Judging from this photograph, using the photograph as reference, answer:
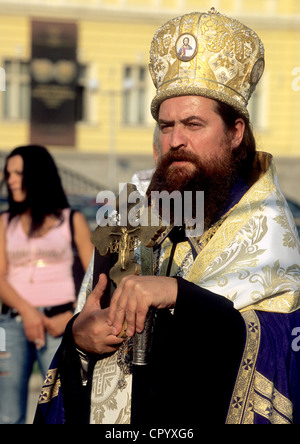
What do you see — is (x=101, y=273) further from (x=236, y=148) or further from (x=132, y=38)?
(x=132, y=38)

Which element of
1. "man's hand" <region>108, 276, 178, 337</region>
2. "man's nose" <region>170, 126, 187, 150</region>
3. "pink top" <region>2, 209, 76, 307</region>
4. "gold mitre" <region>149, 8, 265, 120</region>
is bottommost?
"pink top" <region>2, 209, 76, 307</region>

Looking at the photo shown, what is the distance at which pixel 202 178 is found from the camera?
2.35m

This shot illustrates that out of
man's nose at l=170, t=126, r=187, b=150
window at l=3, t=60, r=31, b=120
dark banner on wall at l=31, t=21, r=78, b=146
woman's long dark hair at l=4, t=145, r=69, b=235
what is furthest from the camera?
window at l=3, t=60, r=31, b=120

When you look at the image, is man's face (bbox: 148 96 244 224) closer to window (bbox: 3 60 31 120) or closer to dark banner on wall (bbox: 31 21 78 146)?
dark banner on wall (bbox: 31 21 78 146)

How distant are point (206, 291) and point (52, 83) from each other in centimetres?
2008

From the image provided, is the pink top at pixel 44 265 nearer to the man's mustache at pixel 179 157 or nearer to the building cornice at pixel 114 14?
the man's mustache at pixel 179 157

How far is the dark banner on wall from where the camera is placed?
2139 cm

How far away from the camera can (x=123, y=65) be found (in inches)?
891

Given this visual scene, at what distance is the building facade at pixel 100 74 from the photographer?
21.5 m

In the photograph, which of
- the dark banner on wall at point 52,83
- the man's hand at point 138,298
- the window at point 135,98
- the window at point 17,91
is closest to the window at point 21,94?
the window at point 17,91

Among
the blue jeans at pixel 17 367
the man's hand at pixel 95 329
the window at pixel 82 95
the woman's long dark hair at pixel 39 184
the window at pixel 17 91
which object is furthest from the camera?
the window at pixel 82 95

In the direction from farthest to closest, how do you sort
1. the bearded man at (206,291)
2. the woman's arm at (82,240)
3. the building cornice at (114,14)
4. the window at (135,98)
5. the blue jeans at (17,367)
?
the window at (135,98), the building cornice at (114,14), the woman's arm at (82,240), the blue jeans at (17,367), the bearded man at (206,291)

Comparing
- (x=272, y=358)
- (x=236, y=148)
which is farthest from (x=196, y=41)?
(x=272, y=358)

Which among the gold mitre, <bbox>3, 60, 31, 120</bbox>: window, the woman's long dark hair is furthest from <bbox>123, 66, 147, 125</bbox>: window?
the gold mitre
